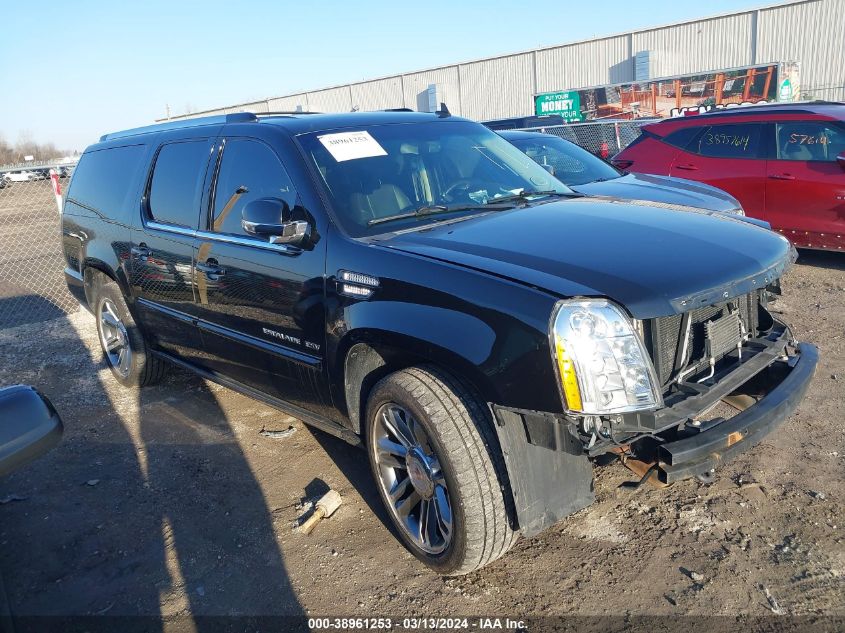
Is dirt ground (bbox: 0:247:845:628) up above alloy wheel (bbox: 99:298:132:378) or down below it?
below

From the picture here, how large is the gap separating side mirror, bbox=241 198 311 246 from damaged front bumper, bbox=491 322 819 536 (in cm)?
131

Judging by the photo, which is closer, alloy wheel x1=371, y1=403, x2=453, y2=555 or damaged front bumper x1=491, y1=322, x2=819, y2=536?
damaged front bumper x1=491, y1=322, x2=819, y2=536

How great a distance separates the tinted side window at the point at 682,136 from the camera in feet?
27.6

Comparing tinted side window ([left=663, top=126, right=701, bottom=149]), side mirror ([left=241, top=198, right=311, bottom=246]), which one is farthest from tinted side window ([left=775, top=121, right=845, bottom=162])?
side mirror ([left=241, top=198, right=311, bottom=246])

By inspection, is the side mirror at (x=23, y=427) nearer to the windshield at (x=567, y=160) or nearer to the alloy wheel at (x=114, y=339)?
the alloy wheel at (x=114, y=339)

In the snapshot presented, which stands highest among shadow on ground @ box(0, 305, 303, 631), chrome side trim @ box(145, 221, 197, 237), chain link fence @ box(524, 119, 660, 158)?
chrome side trim @ box(145, 221, 197, 237)

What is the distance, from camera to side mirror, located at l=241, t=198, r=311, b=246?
318 cm

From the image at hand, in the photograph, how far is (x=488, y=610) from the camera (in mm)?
2729

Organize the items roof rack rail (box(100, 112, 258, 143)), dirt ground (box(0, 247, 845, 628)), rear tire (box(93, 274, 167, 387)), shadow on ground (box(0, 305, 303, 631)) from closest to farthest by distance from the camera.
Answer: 1. dirt ground (box(0, 247, 845, 628))
2. shadow on ground (box(0, 305, 303, 631))
3. roof rack rail (box(100, 112, 258, 143))
4. rear tire (box(93, 274, 167, 387))

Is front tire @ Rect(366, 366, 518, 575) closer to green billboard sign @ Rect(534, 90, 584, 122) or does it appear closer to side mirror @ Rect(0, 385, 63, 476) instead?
side mirror @ Rect(0, 385, 63, 476)

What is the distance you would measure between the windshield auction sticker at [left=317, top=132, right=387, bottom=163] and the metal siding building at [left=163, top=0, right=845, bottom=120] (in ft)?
81.0

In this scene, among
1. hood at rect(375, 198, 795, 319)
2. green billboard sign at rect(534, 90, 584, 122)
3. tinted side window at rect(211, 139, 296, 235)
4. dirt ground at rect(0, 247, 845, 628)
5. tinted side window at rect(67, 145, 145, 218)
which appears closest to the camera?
hood at rect(375, 198, 795, 319)

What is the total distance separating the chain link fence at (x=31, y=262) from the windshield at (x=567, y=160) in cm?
524

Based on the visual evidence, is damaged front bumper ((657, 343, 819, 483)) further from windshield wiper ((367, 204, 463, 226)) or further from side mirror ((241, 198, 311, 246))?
side mirror ((241, 198, 311, 246))
